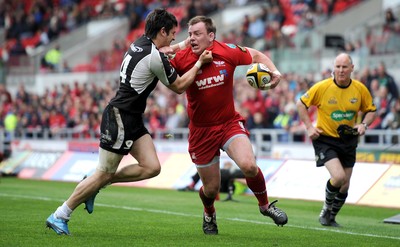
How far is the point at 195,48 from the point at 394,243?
124 inches

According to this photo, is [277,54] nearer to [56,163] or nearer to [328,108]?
[56,163]

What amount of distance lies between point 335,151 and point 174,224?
2.38m

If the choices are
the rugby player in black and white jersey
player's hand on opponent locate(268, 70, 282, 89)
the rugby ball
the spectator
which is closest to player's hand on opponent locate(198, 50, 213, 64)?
the rugby player in black and white jersey

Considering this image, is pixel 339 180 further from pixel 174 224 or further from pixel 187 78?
pixel 187 78

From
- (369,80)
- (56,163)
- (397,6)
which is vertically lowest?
(56,163)

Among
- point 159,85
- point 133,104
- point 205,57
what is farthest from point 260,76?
point 159,85

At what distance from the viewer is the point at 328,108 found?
1258 cm

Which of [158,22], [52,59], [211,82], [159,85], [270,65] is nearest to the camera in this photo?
[158,22]

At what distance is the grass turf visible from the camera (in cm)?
1015

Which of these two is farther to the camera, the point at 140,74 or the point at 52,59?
the point at 52,59

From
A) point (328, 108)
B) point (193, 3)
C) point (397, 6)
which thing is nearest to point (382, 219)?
point (328, 108)

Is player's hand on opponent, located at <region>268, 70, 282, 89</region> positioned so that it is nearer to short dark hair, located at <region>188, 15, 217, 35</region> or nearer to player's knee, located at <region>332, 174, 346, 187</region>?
short dark hair, located at <region>188, 15, 217, 35</region>

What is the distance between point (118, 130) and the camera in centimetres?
1027

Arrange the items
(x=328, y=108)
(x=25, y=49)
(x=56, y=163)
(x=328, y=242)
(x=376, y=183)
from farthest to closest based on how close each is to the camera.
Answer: (x=25, y=49) < (x=56, y=163) < (x=376, y=183) < (x=328, y=108) < (x=328, y=242)
